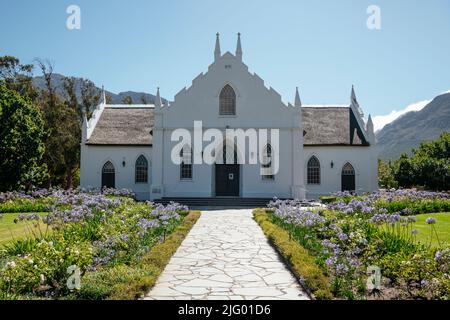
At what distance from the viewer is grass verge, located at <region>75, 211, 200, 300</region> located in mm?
7320

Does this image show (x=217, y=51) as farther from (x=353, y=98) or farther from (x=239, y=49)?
(x=353, y=98)

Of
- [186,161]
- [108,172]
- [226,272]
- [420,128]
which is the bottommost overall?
[226,272]

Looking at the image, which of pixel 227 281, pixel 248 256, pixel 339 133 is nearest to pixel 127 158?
pixel 339 133

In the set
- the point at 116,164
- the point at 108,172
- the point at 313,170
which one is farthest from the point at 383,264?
the point at 108,172

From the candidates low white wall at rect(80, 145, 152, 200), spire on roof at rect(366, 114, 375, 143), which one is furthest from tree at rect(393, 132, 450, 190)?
low white wall at rect(80, 145, 152, 200)

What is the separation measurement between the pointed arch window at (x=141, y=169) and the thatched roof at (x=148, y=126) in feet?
4.78

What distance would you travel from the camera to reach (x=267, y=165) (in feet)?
101

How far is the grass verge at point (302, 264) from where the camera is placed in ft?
25.1

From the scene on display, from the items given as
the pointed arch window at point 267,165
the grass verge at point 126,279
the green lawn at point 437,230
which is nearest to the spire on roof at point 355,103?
the pointed arch window at point 267,165

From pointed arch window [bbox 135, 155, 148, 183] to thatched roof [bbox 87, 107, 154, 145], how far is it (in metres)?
1.46

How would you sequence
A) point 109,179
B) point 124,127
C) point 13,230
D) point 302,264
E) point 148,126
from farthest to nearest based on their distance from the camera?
1. point 148,126
2. point 124,127
3. point 109,179
4. point 13,230
5. point 302,264

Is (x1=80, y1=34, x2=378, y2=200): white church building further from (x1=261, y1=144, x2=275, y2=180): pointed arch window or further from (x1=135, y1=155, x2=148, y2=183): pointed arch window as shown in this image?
(x1=135, y1=155, x2=148, y2=183): pointed arch window

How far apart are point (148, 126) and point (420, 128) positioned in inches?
6731
